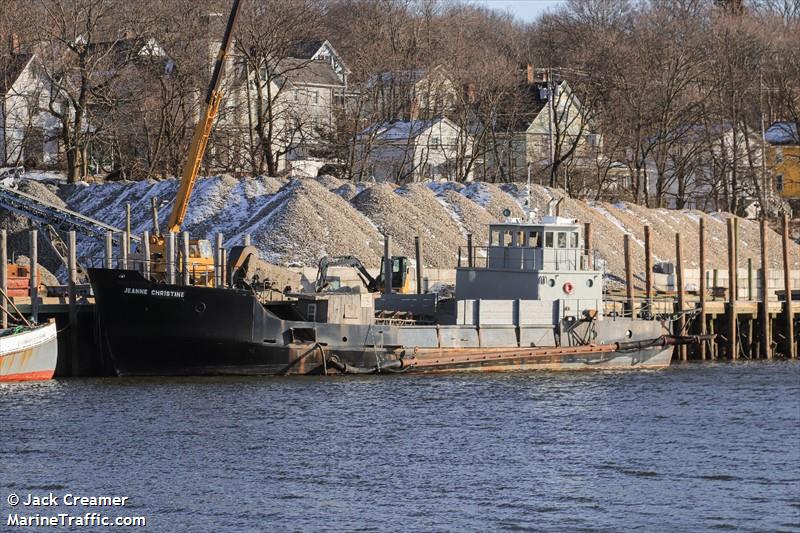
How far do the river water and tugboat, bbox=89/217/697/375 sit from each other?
0.84 meters

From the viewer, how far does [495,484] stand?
28.1 metres

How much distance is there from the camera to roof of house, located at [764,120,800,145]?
103188 mm

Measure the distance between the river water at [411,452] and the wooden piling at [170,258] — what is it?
3.19 meters

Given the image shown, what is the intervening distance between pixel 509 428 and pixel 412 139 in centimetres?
5260

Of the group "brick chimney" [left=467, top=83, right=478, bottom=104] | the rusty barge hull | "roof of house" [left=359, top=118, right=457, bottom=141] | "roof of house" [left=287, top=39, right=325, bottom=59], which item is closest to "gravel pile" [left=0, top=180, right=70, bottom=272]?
the rusty barge hull

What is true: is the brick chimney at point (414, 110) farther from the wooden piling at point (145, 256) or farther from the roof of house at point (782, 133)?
the wooden piling at point (145, 256)

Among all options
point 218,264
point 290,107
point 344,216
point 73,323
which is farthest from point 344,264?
point 290,107

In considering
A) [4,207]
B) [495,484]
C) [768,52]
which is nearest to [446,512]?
[495,484]

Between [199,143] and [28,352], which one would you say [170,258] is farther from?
[199,143]

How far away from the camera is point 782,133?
104 metres

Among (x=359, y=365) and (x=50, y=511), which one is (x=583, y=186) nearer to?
(x=359, y=365)

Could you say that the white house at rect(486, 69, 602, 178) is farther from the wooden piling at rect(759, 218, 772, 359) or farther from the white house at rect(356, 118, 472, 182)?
the wooden piling at rect(759, 218, 772, 359)

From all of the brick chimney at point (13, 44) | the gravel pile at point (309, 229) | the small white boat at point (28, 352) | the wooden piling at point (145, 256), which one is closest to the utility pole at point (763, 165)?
the gravel pile at point (309, 229)

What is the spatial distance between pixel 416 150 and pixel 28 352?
5425cm
